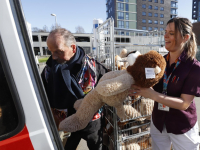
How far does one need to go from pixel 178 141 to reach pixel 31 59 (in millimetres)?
1457

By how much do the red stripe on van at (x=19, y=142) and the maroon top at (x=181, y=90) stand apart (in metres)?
1.17

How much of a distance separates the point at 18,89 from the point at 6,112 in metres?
0.14

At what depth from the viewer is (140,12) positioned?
134ft

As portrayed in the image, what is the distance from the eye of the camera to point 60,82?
137cm

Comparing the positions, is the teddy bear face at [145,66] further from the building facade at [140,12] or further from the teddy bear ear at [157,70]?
the building facade at [140,12]

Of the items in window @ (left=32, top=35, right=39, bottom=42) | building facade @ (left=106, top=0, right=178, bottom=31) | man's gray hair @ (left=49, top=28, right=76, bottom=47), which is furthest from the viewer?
building facade @ (left=106, top=0, right=178, bottom=31)

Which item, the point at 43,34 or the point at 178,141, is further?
the point at 43,34

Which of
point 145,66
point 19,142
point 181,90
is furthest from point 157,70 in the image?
point 19,142

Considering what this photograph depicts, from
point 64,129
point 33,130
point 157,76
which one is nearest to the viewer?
point 33,130

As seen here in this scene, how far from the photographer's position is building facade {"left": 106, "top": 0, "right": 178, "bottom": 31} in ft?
127

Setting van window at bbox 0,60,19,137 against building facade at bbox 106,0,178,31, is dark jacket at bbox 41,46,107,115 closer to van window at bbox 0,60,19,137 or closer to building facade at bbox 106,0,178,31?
van window at bbox 0,60,19,137

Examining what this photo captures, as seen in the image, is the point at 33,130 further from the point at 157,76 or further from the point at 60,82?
the point at 157,76

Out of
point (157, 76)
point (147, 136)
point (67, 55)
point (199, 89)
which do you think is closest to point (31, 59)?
point (67, 55)

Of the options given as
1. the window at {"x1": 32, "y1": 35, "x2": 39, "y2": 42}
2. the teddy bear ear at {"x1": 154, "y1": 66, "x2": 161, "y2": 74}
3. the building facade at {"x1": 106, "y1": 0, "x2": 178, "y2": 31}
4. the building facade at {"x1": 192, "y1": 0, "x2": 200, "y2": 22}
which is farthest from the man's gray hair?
the building facade at {"x1": 106, "y1": 0, "x2": 178, "y2": 31}
